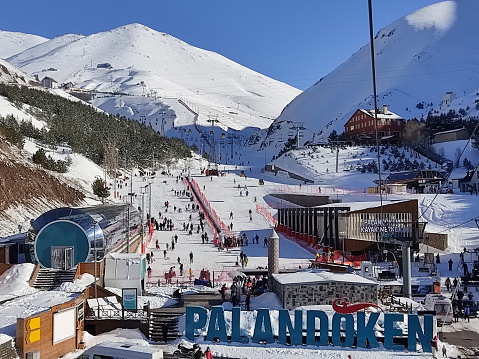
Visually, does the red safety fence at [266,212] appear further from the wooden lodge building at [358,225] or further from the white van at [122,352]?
the white van at [122,352]

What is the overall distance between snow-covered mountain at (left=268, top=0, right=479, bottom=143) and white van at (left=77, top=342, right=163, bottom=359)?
90.1 metres

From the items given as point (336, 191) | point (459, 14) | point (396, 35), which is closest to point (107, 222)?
point (336, 191)

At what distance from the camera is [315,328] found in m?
17.9

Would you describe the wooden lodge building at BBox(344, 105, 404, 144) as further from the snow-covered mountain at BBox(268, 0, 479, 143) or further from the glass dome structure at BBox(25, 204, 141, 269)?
the glass dome structure at BBox(25, 204, 141, 269)

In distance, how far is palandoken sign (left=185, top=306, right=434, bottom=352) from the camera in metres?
17.1

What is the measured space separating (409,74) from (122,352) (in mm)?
126885

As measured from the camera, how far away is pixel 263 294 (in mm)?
21734

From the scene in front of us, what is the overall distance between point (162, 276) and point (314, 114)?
11454 cm

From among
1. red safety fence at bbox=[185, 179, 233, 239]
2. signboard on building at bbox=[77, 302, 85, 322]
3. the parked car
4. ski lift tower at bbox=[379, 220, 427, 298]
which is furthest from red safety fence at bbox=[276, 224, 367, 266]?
signboard on building at bbox=[77, 302, 85, 322]

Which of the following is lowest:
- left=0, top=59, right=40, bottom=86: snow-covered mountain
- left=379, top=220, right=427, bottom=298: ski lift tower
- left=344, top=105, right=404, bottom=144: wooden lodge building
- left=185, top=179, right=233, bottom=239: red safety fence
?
left=379, top=220, right=427, bottom=298: ski lift tower

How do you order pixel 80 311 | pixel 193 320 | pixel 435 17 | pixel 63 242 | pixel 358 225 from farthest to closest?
pixel 435 17
pixel 358 225
pixel 63 242
pixel 193 320
pixel 80 311

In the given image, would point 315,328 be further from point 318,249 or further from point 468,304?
point 318,249

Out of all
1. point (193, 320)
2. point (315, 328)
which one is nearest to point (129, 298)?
point (193, 320)

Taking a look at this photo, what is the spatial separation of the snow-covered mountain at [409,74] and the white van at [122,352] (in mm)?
90098
